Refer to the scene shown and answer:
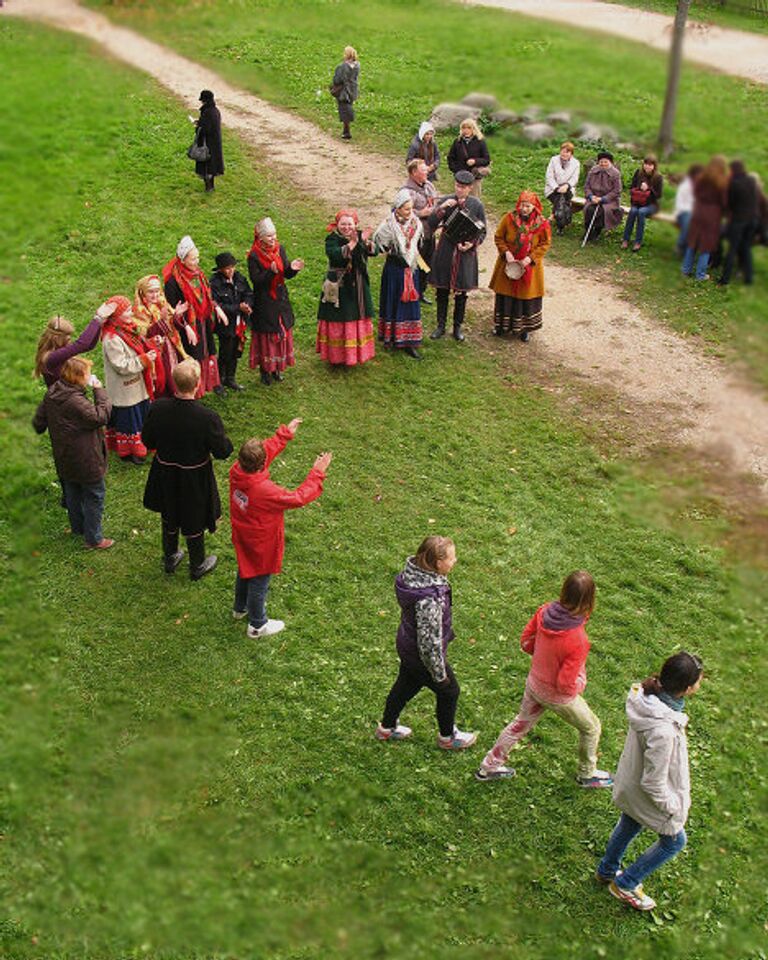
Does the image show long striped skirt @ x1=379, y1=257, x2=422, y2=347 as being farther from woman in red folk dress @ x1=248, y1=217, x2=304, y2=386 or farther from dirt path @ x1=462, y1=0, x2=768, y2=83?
dirt path @ x1=462, y1=0, x2=768, y2=83

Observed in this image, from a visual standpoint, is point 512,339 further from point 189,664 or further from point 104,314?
point 189,664

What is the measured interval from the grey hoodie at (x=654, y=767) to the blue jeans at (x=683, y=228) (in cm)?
395

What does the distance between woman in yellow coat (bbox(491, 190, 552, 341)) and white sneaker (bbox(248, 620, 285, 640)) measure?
19.4 ft

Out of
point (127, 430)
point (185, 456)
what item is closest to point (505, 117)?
point (185, 456)

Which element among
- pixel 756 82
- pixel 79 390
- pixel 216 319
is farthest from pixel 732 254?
pixel 216 319

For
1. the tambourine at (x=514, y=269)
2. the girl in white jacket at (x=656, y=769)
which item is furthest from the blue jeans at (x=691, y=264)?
the tambourine at (x=514, y=269)

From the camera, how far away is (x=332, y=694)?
25.0ft

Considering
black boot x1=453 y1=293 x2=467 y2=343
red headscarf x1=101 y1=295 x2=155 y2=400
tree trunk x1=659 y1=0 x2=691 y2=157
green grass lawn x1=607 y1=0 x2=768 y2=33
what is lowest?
black boot x1=453 y1=293 x2=467 y2=343

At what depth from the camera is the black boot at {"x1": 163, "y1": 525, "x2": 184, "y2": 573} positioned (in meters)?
8.51

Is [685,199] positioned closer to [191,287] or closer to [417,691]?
[417,691]

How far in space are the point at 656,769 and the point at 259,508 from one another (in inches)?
130

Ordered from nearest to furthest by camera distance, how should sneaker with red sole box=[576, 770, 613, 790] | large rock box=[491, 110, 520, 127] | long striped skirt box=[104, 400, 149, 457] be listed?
large rock box=[491, 110, 520, 127]
sneaker with red sole box=[576, 770, 613, 790]
long striped skirt box=[104, 400, 149, 457]

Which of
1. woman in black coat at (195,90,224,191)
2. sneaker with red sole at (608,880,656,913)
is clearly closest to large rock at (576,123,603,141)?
sneaker with red sole at (608,880,656,913)

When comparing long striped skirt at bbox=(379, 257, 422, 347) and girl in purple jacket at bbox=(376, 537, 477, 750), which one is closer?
girl in purple jacket at bbox=(376, 537, 477, 750)
